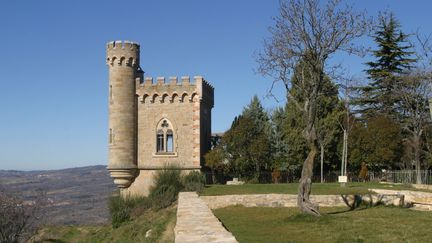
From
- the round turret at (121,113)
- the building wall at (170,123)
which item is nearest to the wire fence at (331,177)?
the building wall at (170,123)

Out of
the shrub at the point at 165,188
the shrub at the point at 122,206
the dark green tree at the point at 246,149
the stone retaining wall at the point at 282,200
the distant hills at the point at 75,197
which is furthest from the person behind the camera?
the distant hills at the point at 75,197

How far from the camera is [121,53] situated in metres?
36.4

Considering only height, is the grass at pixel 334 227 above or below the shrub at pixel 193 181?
below

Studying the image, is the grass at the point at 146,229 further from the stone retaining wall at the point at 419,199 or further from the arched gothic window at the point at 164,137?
the stone retaining wall at the point at 419,199

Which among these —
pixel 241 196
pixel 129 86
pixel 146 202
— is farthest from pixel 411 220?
pixel 129 86

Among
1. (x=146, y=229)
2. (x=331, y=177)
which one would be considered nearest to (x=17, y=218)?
(x=146, y=229)

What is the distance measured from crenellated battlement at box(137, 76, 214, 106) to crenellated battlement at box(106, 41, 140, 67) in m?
1.89

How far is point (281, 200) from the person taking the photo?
24656 mm

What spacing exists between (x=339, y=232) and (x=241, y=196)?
10.7m

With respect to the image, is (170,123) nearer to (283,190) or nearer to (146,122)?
(146,122)

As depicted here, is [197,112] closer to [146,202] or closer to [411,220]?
[146,202]

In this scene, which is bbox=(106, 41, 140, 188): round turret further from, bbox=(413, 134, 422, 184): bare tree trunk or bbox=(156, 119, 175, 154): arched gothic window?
bbox=(413, 134, 422, 184): bare tree trunk

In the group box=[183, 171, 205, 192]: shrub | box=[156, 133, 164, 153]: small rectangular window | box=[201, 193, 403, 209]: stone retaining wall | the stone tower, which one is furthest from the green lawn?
box=[156, 133, 164, 153]: small rectangular window

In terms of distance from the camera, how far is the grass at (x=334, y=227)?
13852 mm
